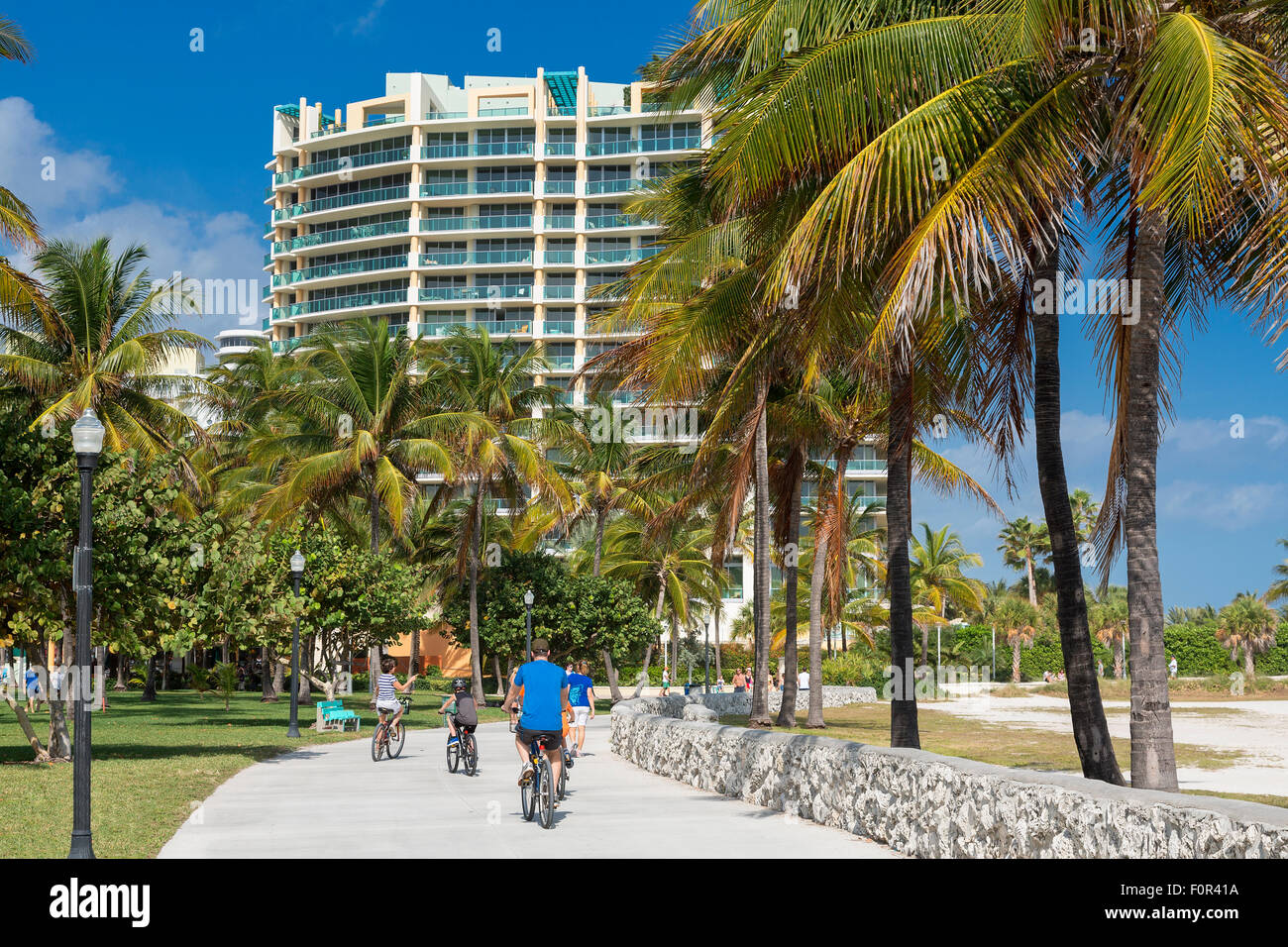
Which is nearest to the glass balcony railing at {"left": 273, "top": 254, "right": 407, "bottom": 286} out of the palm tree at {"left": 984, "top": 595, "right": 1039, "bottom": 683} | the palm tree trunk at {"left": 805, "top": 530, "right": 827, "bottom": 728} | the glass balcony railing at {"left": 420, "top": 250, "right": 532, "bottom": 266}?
the glass balcony railing at {"left": 420, "top": 250, "right": 532, "bottom": 266}

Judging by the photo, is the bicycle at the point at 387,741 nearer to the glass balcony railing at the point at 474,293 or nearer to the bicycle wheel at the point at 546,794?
the bicycle wheel at the point at 546,794

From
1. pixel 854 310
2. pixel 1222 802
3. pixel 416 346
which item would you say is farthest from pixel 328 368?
pixel 1222 802

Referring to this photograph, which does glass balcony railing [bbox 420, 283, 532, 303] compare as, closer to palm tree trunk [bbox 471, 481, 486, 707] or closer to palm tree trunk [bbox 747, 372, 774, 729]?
palm tree trunk [bbox 471, 481, 486, 707]

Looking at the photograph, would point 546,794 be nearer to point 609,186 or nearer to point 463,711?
point 463,711

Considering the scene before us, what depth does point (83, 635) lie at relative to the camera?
9.48 meters

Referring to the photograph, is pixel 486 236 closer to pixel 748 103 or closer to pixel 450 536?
pixel 450 536

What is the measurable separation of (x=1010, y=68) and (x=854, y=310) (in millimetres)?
2797

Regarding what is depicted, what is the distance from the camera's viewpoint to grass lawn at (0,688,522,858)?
35.2 feet

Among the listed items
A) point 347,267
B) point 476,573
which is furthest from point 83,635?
point 347,267

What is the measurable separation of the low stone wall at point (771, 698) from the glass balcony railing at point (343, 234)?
165ft

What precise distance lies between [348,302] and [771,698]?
179 ft

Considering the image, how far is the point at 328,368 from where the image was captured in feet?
120

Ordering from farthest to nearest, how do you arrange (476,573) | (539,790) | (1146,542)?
(476,573) → (539,790) → (1146,542)

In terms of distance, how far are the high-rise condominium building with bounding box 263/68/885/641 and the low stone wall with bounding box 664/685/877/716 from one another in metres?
32.1
